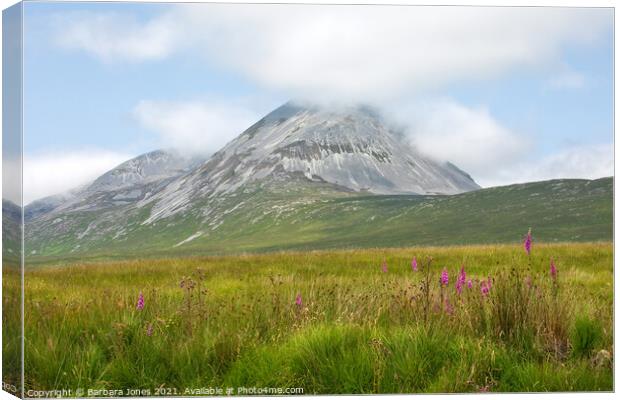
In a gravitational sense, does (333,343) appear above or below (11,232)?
below

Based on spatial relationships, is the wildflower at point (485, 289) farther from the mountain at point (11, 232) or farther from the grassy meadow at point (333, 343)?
the mountain at point (11, 232)

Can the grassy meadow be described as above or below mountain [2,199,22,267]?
below

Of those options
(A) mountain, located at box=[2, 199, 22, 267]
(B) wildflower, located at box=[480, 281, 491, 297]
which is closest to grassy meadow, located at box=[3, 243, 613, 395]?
(B) wildflower, located at box=[480, 281, 491, 297]

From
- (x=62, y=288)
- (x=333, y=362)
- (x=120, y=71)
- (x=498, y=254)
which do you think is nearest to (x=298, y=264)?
(x=498, y=254)

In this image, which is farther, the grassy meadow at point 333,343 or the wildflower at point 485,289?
the wildflower at point 485,289

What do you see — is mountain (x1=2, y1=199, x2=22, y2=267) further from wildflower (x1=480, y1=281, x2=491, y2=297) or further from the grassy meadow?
wildflower (x1=480, y1=281, x2=491, y2=297)

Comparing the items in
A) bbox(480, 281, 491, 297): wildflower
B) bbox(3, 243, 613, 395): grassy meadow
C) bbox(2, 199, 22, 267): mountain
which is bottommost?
bbox(3, 243, 613, 395): grassy meadow

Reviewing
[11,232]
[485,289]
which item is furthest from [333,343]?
[11,232]

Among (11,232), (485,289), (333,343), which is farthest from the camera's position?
(485,289)

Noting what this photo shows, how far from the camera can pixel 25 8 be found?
5164 millimetres

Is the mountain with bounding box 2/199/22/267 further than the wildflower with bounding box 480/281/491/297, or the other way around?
the wildflower with bounding box 480/281/491/297

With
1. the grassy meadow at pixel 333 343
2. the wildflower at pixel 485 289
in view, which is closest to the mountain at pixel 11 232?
the grassy meadow at pixel 333 343

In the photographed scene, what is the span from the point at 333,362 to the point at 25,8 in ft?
12.0

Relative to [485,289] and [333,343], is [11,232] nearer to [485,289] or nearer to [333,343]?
[333,343]
